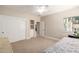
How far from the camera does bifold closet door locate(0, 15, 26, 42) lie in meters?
1.15

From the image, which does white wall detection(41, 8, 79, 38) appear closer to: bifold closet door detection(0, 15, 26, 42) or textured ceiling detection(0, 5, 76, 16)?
textured ceiling detection(0, 5, 76, 16)

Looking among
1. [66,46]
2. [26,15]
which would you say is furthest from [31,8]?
[66,46]

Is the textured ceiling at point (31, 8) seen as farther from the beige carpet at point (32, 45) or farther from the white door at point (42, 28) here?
the beige carpet at point (32, 45)

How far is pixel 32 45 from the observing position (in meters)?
1.23

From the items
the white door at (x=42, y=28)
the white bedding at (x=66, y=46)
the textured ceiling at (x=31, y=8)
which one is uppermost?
the textured ceiling at (x=31, y=8)

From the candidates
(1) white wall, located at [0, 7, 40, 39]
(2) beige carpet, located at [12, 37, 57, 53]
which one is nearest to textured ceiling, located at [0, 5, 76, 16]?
(1) white wall, located at [0, 7, 40, 39]

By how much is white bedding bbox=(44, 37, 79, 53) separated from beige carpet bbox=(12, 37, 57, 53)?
67mm

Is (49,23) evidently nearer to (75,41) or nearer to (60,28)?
(60,28)

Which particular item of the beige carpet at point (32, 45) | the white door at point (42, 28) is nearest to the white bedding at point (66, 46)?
the beige carpet at point (32, 45)

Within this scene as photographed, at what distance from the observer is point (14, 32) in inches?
Answer: 48.8

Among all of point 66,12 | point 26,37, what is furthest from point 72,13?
point 26,37

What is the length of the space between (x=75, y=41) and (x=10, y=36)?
862 mm

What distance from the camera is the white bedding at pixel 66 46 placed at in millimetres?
1126

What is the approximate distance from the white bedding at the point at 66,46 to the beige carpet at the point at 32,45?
0.07m
